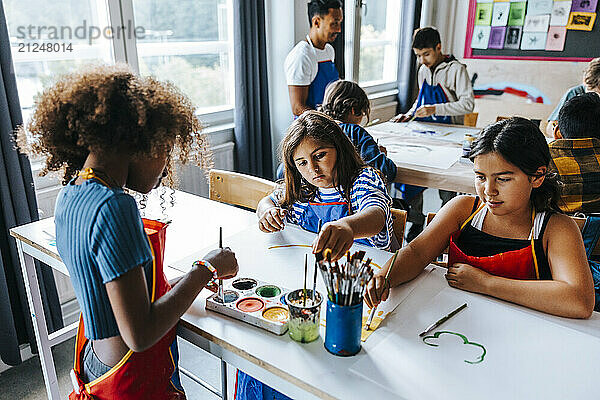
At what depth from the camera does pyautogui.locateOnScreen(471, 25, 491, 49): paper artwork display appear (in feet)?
16.6

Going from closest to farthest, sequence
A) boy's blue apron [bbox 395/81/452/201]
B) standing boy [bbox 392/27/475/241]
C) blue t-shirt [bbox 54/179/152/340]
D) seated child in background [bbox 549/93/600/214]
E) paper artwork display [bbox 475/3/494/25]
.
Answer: blue t-shirt [bbox 54/179/152/340] → seated child in background [bbox 549/93/600/214] → standing boy [bbox 392/27/475/241] → boy's blue apron [bbox 395/81/452/201] → paper artwork display [bbox 475/3/494/25]

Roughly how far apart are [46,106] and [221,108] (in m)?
2.41

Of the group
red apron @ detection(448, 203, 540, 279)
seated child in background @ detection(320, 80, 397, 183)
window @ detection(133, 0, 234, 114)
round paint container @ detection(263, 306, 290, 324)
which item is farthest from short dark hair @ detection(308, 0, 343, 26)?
round paint container @ detection(263, 306, 290, 324)

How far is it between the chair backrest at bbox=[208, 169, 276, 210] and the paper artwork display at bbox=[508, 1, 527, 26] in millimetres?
4037

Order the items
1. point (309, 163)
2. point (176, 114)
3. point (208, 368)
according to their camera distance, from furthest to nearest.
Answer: point (208, 368)
point (309, 163)
point (176, 114)

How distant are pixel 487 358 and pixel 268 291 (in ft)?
1.65

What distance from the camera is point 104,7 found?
244 centimetres

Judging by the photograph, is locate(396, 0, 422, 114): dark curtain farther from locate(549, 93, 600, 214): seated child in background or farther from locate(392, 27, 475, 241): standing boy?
locate(549, 93, 600, 214): seated child in background

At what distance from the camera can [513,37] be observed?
4.89 m

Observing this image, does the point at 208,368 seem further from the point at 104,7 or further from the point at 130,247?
the point at 104,7

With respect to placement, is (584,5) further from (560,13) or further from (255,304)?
(255,304)

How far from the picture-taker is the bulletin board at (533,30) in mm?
4547

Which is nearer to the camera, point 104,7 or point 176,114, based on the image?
point 176,114

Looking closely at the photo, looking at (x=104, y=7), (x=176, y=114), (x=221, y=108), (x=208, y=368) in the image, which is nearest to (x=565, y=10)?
(x=221, y=108)
